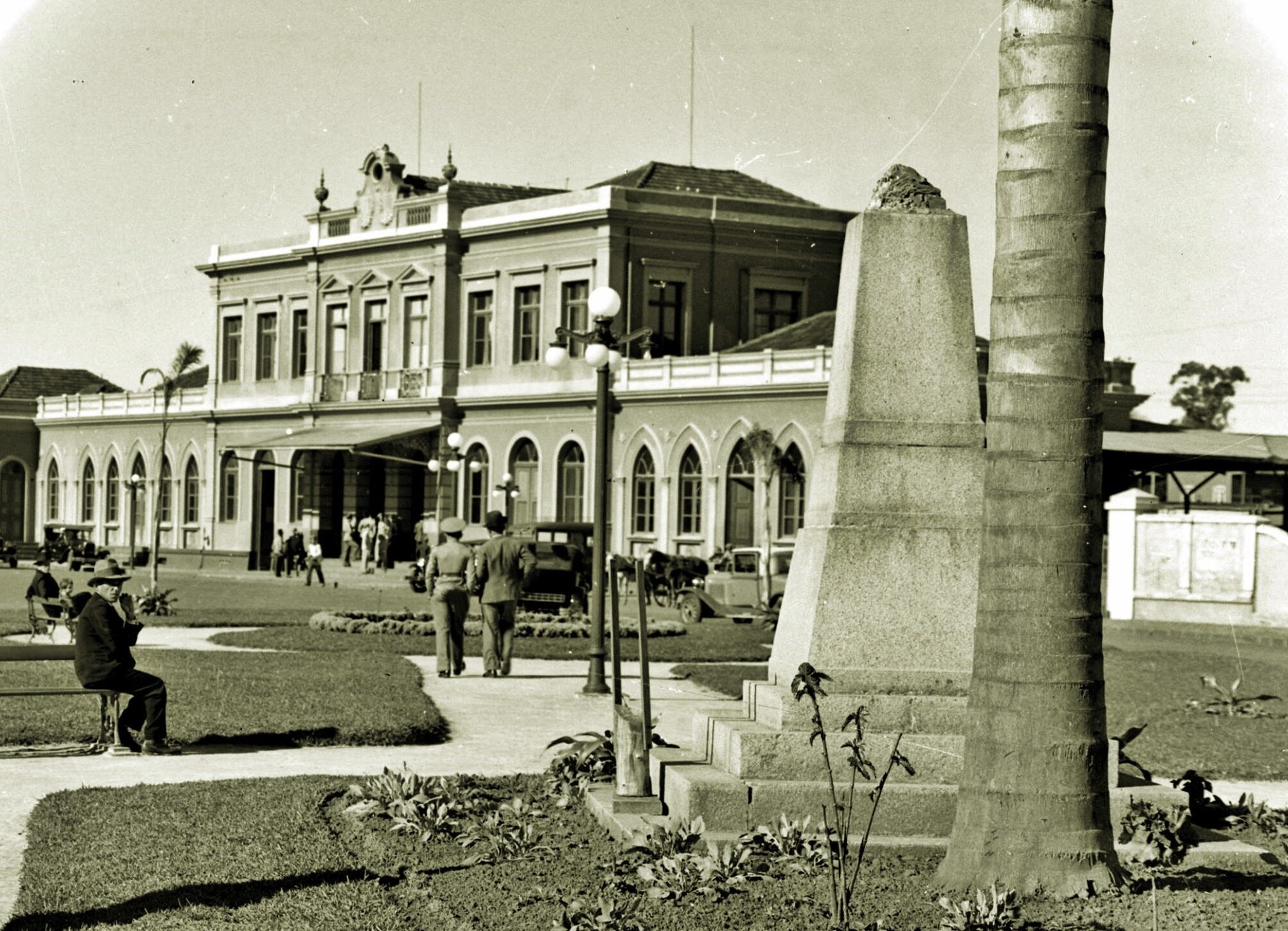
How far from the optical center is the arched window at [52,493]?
6825cm

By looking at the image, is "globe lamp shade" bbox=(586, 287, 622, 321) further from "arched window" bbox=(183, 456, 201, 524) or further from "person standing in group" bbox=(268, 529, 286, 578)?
"arched window" bbox=(183, 456, 201, 524)

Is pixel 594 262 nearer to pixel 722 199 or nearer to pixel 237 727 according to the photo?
pixel 722 199

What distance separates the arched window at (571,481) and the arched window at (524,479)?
0.90 meters

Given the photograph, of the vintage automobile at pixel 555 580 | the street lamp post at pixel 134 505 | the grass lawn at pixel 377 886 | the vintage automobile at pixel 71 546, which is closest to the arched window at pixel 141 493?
the street lamp post at pixel 134 505

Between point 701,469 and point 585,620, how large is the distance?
61.0 feet

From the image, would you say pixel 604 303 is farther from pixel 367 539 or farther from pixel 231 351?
pixel 231 351

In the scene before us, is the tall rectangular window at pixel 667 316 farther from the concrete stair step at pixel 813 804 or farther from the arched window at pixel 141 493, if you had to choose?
the concrete stair step at pixel 813 804

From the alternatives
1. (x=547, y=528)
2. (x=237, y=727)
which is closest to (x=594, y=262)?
(x=547, y=528)

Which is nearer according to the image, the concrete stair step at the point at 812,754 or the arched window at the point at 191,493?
the concrete stair step at the point at 812,754

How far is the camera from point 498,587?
17.5 m

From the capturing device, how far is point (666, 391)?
151 feet

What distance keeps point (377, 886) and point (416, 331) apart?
4731cm

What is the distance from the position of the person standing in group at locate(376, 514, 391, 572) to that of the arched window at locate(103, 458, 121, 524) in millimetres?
18435

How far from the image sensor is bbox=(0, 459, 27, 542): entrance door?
70312mm
